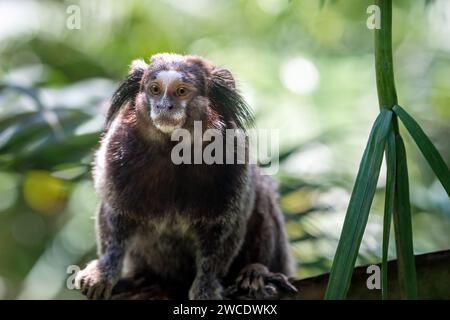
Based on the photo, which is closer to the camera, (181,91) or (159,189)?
(181,91)

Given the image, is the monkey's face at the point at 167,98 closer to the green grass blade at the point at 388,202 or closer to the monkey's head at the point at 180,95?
the monkey's head at the point at 180,95

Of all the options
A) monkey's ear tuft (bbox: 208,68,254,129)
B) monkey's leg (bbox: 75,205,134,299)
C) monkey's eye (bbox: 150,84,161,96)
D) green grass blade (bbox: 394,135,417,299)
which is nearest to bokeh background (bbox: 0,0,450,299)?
monkey's leg (bbox: 75,205,134,299)

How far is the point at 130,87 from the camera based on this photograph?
10.1 feet

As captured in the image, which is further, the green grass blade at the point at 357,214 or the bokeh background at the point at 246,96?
the bokeh background at the point at 246,96

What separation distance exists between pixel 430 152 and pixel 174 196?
133cm

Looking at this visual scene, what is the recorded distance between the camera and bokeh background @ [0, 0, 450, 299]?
151 inches

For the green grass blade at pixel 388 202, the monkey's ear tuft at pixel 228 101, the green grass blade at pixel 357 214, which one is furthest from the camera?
the monkey's ear tuft at pixel 228 101

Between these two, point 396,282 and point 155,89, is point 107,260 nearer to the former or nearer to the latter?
point 155,89

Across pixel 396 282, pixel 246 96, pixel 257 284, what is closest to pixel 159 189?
pixel 257 284

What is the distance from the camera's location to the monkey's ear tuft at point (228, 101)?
3145mm

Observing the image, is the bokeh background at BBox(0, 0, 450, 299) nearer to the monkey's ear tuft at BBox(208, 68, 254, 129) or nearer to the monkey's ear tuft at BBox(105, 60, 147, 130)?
the monkey's ear tuft at BBox(105, 60, 147, 130)

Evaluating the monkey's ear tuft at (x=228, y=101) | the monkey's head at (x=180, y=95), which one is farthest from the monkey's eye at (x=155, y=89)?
the monkey's ear tuft at (x=228, y=101)

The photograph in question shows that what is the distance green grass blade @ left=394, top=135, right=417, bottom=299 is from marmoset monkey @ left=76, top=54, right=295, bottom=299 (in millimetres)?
890

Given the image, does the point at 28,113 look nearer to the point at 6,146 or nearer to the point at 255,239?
the point at 6,146
